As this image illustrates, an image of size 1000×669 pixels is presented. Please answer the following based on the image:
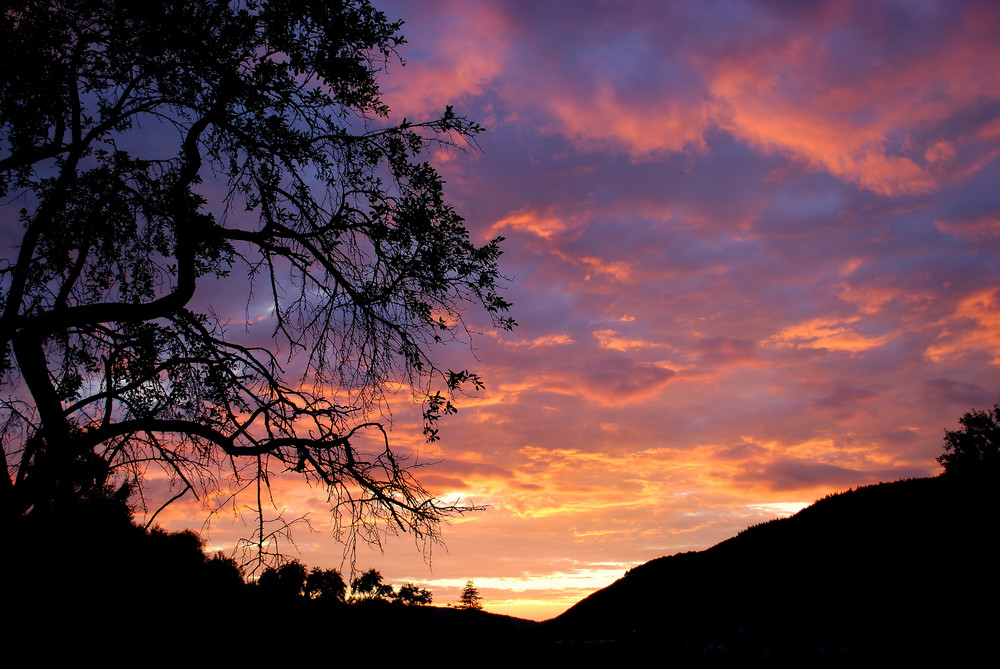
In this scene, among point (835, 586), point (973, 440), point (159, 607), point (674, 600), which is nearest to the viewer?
point (159, 607)

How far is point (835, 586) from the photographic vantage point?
17391 mm

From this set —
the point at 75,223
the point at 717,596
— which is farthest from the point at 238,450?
the point at 717,596

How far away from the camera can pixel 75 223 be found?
46.4 feet

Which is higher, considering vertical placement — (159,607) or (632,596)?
(159,607)

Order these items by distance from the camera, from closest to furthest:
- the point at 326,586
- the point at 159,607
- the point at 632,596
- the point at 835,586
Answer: the point at 159,607 < the point at 326,586 < the point at 835,586 < the point at 632,596

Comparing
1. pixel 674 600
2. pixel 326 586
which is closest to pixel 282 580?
pixel 326 586

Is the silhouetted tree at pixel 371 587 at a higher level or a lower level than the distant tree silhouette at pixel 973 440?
lower

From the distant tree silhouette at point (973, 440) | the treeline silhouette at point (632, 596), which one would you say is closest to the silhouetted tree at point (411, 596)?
the treeline silhouette at point (632, 596)

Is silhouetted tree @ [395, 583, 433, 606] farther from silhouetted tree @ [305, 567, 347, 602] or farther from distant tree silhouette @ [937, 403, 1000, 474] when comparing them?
distant tree silhouette @ [937, 403, 1000, 474]

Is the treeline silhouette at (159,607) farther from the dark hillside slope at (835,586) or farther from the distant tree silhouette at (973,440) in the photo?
the distant tree silhouette at (973,440)

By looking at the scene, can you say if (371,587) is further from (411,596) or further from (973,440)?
(973,440)

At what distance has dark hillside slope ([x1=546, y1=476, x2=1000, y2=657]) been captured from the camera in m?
14.6

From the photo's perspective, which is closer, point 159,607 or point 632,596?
point 159,607

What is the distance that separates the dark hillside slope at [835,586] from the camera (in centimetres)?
1455
